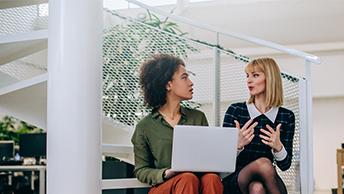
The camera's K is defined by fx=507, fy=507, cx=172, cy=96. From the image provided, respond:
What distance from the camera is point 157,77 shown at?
8.70 ft

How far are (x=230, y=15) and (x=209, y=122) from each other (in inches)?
158

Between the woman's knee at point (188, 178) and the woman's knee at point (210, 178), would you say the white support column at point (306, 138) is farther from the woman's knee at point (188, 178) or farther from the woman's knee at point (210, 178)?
the woman's knee at point (188, 178)

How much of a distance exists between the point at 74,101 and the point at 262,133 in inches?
41.6

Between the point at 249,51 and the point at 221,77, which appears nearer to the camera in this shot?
the point at 221,77

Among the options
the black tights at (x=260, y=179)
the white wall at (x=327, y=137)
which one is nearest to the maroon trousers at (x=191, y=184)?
the black tights at (x=260, y=179)

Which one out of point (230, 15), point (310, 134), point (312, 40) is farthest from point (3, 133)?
point (310, 134)

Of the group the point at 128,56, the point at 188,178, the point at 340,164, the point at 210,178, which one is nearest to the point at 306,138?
the point at 210,178

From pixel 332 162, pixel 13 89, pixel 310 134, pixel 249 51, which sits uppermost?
pixel 249 51

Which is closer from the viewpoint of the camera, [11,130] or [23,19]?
[23,19]

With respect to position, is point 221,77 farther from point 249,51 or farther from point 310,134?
point 249,51

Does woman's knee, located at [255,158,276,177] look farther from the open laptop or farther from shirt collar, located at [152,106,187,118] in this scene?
shirt collar, located at [152,106,187,118]

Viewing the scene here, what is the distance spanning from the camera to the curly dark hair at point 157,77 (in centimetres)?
264

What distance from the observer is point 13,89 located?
2666mm

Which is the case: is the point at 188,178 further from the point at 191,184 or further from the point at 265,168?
the point at 265,168
